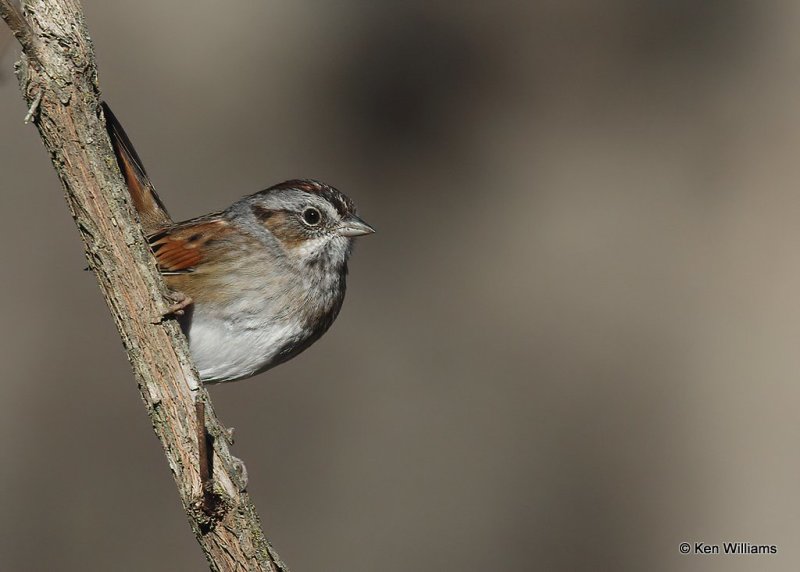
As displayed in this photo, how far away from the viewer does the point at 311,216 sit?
3.35m

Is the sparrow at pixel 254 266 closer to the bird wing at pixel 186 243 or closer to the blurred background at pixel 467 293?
the bird wing at pixel 186 243

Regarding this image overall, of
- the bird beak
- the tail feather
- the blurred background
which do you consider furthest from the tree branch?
the blurred background

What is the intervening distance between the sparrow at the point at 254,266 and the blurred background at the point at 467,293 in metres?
1.68

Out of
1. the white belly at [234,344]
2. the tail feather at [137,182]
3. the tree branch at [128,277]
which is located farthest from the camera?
the white belly at [234,344]

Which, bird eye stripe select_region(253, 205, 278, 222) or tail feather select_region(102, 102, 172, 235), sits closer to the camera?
tail feather select_region(102, 102, 172, 235)

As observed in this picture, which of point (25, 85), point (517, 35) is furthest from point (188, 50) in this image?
point (25, 85)

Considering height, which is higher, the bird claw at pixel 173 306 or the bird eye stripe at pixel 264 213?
the bird eye stripe at pixel 264 213

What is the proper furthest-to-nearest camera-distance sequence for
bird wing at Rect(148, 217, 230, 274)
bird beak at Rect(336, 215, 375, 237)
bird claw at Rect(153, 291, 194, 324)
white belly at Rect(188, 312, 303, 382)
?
bird beak at Rect(336, 215, 375, 237), bird wing at Rect(148, 217, 230, 274), white belly at Rect(188, 312, 303, 382), bird claw at Rect(153, 291, 194, 324)

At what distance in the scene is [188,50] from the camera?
18.1ft

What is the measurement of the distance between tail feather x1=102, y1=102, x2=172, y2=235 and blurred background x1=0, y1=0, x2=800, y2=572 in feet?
5.31

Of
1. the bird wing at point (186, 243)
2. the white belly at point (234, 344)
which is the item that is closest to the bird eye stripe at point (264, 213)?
the bird wing at point (186, 243)

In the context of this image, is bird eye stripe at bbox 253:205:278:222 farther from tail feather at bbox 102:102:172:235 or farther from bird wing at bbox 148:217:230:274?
tail feather at bbox 102:102:172:235

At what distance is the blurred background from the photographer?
15.9ft

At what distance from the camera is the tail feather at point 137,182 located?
2771mm
